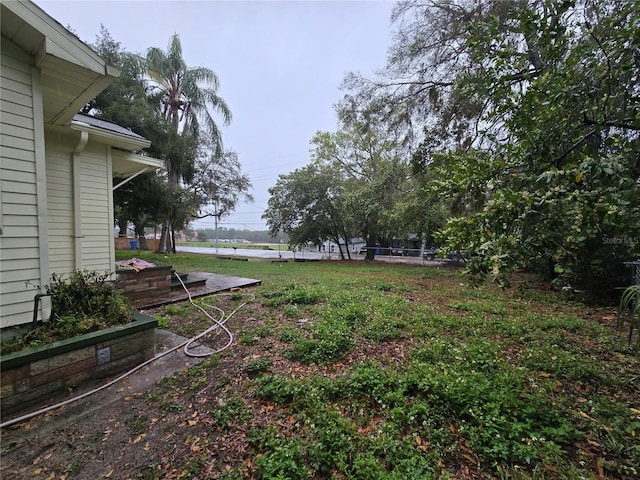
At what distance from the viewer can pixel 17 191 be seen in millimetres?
2332

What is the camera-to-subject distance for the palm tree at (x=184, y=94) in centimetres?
1305

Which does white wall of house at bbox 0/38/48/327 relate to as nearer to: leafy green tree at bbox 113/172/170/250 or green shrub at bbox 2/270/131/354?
green shrub at bbox 2/270/131/354

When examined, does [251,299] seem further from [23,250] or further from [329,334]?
[23,250]

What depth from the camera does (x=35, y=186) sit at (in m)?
2.44

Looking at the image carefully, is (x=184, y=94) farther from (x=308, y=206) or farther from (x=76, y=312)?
(x=76, y=312)

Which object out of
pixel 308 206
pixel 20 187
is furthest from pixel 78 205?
pixel 308 206

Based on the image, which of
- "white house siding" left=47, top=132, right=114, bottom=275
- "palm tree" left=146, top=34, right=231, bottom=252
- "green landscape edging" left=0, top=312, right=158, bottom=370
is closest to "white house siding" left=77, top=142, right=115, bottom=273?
"white house siding" left=47, top=132, right=114, bottom=275

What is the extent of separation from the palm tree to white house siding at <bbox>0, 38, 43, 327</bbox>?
35.3 feet

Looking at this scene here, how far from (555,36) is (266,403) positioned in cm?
392

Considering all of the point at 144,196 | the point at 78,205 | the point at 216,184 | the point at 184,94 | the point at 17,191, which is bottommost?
the point at 17,191

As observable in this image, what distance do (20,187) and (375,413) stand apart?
11.9 feet

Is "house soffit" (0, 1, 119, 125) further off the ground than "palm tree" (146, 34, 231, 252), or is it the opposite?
"palm tree" (146, 34, 231, 252)

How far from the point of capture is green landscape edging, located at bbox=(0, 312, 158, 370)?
1.96m

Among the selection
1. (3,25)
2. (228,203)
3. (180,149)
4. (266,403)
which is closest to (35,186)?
(3,25)
